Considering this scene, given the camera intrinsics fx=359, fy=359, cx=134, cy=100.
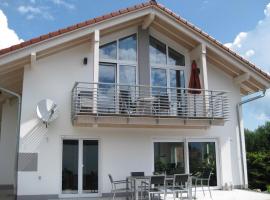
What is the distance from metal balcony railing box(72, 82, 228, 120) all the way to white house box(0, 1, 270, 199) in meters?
0.04

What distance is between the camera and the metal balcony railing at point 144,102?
13523mm

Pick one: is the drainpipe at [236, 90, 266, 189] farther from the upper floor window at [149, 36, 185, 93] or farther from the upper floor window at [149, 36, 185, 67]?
the upper floor window at [149, 36, 185, 67]

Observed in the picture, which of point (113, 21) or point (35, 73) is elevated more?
point (113, 21)

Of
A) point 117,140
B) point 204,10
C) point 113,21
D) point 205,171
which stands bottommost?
point 205,171

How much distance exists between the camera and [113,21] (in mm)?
14398

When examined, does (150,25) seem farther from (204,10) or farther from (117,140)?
(117,140)

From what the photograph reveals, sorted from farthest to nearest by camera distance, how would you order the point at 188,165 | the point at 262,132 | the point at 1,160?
the point at 262,132
the point at 1,160
the point at 188,165

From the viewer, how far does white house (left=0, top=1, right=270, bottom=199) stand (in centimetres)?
1355

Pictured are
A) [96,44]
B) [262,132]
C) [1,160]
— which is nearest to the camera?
[96,44]

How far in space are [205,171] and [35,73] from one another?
27.7 feet

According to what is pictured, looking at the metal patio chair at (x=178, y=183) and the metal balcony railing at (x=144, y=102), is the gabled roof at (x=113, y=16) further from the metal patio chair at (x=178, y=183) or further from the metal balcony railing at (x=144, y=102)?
the metal patio chair at (x=178, y=183)

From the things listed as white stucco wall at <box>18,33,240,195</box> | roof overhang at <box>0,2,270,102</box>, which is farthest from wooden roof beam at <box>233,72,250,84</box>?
white stucco wall at <box>18,33,240,195</box>

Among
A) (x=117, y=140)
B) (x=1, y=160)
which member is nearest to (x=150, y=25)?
(x=117, y=140)

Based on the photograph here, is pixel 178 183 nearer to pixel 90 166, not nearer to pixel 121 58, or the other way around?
pixel 90 166
